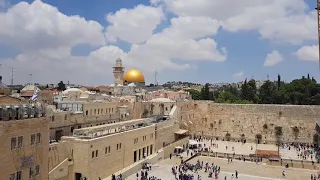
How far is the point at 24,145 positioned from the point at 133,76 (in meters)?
53.2

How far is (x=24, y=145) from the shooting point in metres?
15.6

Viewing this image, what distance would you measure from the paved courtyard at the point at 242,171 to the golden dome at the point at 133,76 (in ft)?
121

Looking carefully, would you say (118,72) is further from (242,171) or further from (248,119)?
(242,171)

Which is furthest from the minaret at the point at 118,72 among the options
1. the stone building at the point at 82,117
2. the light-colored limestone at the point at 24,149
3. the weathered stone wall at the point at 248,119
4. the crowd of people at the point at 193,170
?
the light-colored limestone at the point at 24,149

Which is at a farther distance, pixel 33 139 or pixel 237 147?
pixel 237 147

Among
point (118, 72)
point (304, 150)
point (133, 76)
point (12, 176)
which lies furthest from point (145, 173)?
point (133, 76)

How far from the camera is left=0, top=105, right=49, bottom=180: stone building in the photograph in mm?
14438

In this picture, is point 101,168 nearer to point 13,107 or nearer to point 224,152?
point 13,107

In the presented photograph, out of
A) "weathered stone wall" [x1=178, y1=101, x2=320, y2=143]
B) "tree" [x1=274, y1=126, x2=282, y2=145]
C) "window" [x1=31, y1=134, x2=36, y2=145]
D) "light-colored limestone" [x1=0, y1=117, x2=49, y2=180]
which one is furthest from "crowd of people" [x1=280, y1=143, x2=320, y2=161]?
"window" [x1=31, y1=134, x2=36, y2=145]

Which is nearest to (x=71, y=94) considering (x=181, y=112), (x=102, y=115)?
(x=102, y=115)

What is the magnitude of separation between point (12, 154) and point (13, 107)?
2.11 m

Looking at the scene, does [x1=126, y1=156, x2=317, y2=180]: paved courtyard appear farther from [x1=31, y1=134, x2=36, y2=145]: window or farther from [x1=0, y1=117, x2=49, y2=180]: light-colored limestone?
[x1=31, y1=134, x2=36, y2=145]: window

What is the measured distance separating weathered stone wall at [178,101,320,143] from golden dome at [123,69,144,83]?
2394 centimetres

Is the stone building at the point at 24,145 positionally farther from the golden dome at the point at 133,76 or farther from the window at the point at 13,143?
the golden dome at the point at 133,76
